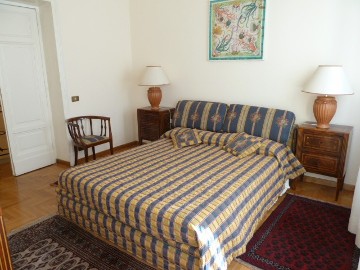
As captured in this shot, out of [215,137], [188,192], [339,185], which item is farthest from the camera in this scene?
[215,137]

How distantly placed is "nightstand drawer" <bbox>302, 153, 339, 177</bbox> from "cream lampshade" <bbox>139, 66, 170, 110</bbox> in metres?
2.16

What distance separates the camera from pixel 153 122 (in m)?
4.08

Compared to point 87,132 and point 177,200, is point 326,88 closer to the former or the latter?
point 177,200

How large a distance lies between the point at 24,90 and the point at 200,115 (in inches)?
93.8

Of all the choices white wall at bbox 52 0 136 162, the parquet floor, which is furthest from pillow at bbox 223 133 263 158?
white wall at bbox 52 0 136 162

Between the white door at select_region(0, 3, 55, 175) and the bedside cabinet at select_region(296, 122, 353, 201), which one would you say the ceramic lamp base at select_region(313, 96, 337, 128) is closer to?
the bedside cabinet at select_region(296, 122, 353, 201)

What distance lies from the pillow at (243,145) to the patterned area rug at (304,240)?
2.11 ft

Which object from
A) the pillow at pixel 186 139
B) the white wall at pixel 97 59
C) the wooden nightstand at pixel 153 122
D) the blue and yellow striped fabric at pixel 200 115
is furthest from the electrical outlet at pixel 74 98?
the pillow at pixel 186 139

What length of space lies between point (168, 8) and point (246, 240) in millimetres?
3348

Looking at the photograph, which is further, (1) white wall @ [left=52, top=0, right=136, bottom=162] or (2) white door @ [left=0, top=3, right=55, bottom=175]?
(1) white wall @ [left=52, top=0, right=136, bottom=162]

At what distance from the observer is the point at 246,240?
2119 millimetres

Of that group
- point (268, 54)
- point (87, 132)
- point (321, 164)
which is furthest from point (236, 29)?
point (87, 132)

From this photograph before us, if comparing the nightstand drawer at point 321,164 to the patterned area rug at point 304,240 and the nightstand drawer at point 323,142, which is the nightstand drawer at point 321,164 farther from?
the patterned area rug at point 304,240

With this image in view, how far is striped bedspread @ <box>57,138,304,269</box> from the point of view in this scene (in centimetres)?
175
